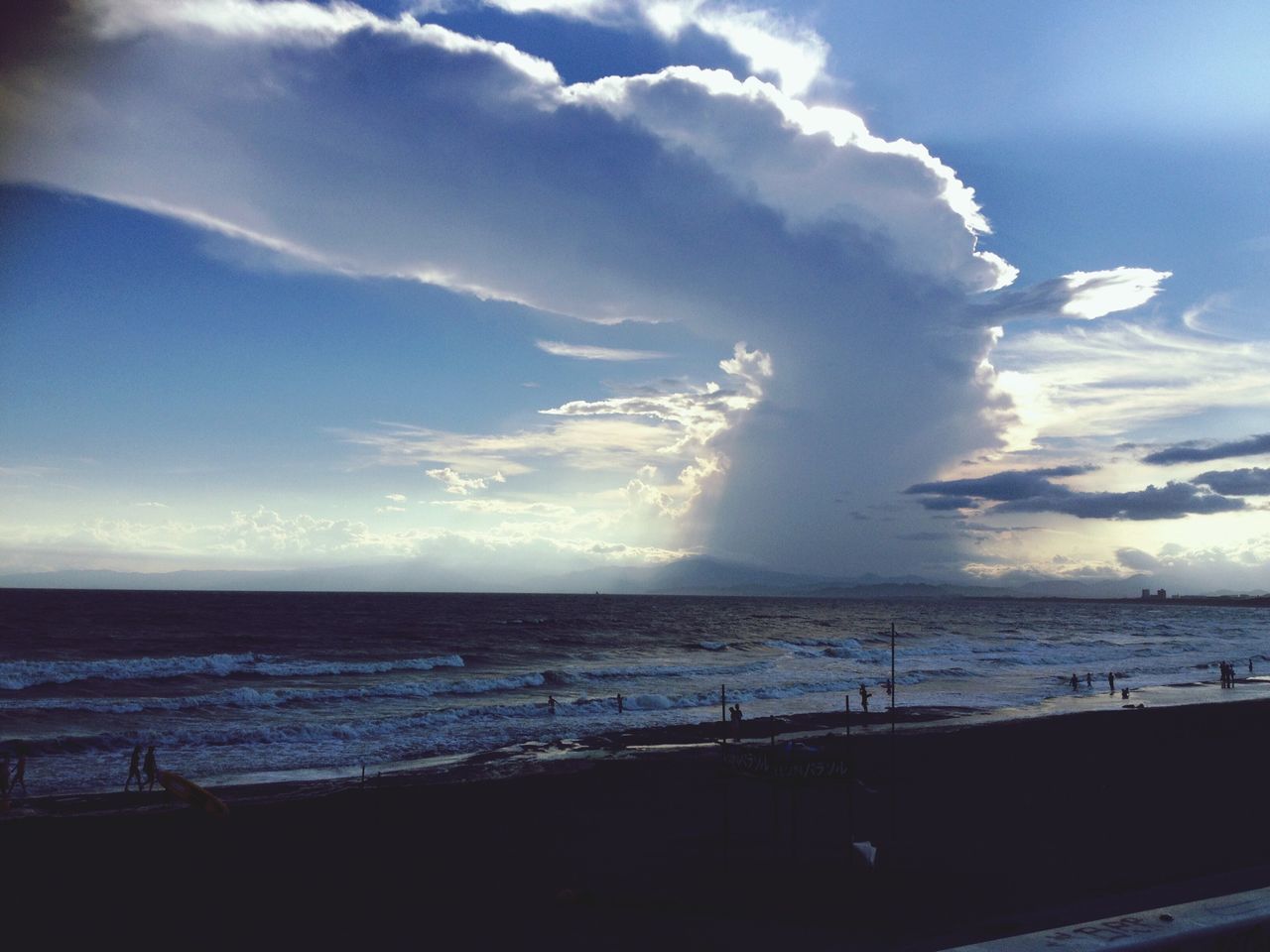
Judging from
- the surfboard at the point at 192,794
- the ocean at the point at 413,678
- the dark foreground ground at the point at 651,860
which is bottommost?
the ocean at the point at 413,678

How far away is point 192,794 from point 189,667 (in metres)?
37.1

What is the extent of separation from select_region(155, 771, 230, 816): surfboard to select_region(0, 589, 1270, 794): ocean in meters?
5.77

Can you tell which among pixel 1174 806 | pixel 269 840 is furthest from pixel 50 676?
pixel 1174 806

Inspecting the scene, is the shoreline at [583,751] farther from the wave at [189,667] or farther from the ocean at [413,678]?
the wave at [189,667]

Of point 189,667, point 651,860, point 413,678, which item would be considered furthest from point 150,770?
point 189,667

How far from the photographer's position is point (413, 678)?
48125 mm

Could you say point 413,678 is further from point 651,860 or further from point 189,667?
point 651,860

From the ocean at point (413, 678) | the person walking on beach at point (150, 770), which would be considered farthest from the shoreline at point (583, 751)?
the ocean at point (413, 678)

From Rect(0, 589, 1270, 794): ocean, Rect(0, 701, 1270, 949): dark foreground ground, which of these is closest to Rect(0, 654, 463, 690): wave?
Rect(0, 589, 1270, 794): ocean

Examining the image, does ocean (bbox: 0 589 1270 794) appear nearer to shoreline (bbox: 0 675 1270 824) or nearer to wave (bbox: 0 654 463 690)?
wave (bbox: 0 654 463 690)

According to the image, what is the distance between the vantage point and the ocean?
28.3m

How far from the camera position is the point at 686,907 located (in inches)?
497

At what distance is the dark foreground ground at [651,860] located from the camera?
12.2 meters

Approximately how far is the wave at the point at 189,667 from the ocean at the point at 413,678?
19 cm
